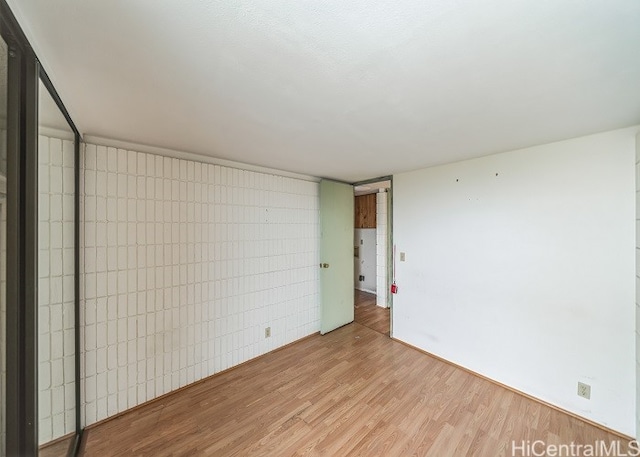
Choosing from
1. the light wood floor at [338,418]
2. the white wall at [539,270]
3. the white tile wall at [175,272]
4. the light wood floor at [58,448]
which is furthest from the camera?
the white tile wall at [175,272]

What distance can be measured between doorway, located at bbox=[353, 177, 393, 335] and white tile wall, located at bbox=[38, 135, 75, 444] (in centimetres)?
303

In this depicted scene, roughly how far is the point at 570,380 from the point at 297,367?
92.0 inches

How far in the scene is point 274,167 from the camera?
107 inches

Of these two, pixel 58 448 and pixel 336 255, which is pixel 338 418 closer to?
pixel 58 448

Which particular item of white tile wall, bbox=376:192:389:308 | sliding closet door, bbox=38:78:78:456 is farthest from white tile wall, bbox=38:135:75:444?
white tile wall, bbox=376:192:389:308

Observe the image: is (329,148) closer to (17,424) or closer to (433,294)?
(433,294)

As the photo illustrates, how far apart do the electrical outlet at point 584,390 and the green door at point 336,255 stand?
7.80ft

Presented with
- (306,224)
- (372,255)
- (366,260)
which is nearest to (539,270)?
(306,224)

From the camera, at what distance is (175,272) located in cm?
212

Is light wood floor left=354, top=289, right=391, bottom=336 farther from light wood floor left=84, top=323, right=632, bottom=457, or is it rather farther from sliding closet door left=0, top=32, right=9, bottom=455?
sliding closet door left=0, top=32, right=9, bottom=455

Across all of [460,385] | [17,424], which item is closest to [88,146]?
[17,424]

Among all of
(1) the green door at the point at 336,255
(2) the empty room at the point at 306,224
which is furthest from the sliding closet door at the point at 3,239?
(1) the green door at the point at 336,255

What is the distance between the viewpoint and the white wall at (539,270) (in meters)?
1.68

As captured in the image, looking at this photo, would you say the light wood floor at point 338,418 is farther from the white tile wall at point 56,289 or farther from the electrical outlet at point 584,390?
the white tile wall at point 56,289
